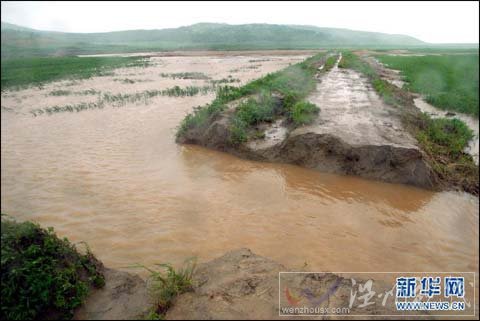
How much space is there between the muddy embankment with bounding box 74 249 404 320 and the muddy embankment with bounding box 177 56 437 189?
322 centimetres

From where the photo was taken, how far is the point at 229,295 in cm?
304

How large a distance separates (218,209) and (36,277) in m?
2.98

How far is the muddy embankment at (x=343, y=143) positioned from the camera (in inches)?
239

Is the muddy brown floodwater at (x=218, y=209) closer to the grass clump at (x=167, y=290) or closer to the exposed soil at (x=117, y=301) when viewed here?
the exposed soil at (x=117, y=301)

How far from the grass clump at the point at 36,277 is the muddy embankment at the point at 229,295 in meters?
0.20

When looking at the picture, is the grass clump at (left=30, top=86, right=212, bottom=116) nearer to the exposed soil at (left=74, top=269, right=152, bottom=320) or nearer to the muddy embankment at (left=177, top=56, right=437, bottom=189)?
the muddy embankment at (left=177, top=56, right=437, bottom=189)

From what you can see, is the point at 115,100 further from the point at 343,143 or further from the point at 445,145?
the point at 445,145

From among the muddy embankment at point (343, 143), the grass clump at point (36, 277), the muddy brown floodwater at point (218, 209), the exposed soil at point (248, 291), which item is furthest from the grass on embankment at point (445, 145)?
the grass clump at point (36, 277)

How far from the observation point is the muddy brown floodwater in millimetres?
4148

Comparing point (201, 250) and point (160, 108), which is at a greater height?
point (160, 108)

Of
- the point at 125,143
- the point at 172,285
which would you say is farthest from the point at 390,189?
the point at 125,143

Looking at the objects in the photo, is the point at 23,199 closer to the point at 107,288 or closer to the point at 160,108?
the point at 107,288

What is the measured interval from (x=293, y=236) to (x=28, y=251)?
328 cm

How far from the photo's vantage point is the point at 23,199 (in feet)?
17.4
